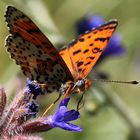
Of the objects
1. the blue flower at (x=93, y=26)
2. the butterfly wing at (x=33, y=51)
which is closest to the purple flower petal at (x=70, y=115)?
the butterfly wing at (x=33, y=51)

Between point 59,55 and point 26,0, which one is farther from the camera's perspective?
point 26,0

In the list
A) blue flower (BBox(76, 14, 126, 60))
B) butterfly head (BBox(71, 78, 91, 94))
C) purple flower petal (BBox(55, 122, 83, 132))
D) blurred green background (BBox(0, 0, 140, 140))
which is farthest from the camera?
blue flower (BBox(76, 14, 126, 60))

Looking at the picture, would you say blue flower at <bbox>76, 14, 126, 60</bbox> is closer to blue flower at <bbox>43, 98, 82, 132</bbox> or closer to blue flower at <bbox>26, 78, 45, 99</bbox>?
blue flower at <bbox>26, 78, 45, 99</bbox>

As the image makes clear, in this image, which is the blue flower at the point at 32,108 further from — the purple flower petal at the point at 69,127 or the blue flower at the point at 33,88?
the purple flower petal at the point at 69,127

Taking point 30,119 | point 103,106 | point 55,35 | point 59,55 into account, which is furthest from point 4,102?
point 103,106

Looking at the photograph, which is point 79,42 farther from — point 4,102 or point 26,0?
point 26,0

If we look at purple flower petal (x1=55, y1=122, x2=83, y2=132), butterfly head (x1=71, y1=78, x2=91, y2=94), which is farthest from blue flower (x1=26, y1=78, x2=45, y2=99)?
purple flower petal (x1=55, y1=122, x2=83, y2=132)

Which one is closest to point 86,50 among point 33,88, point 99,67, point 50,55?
point 50,55
